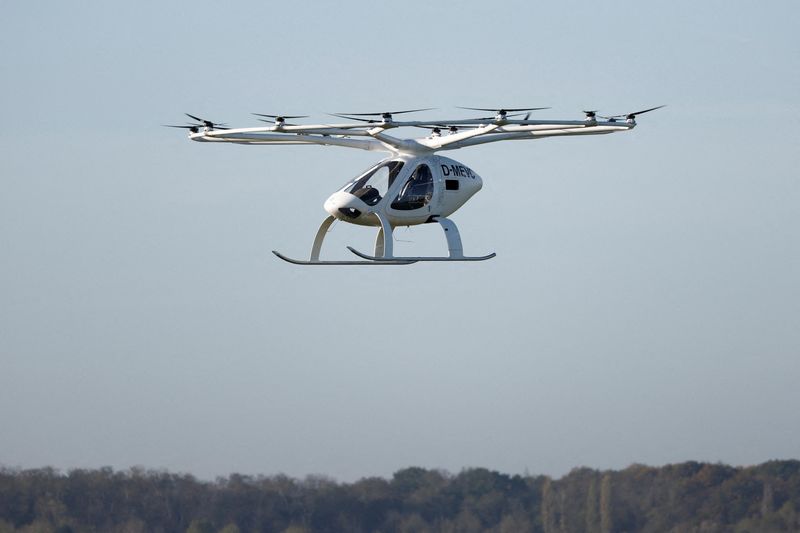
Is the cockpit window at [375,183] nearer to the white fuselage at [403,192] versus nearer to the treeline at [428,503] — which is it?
the white fuselage at [403,192]

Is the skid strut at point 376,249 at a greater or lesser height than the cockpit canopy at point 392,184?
lesser

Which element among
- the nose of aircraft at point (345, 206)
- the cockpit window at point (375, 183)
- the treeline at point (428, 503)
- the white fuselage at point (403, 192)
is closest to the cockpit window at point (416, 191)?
the white fuselage at point (403, 192)

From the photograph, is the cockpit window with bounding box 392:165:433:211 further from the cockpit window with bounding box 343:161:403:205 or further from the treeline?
the treeline

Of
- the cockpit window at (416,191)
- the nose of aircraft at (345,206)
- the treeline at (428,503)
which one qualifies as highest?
the cockpit window at (416,191)

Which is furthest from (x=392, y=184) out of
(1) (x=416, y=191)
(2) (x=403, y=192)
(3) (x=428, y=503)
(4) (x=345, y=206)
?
(3) (x=428, y=503)

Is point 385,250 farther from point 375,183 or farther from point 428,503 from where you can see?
point 428,503

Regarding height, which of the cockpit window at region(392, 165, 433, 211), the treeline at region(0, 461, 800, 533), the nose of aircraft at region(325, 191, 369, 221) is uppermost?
the cockpit window at region(392, 165, 433, 211)

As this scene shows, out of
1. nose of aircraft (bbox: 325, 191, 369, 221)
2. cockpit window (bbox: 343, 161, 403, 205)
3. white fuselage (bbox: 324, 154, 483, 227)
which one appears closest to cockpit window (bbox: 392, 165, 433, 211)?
white fuselage (bbox: 324, 154, 483, 227)
